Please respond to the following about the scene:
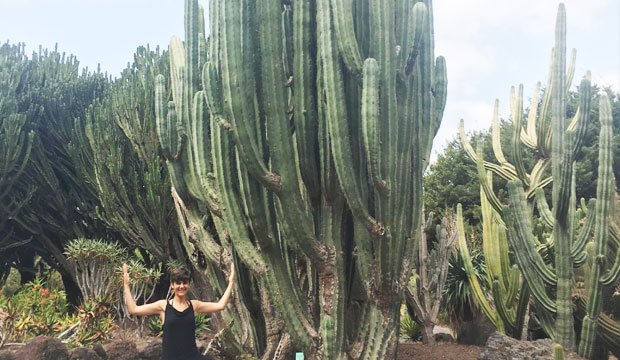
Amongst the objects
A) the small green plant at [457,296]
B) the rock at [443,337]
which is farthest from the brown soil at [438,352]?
the small green plant at [457,296]

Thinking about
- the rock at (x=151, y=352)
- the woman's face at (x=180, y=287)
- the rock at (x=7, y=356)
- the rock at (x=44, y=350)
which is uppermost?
the woman's face at (x=180, y=287)

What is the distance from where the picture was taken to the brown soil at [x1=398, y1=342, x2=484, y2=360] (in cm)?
699

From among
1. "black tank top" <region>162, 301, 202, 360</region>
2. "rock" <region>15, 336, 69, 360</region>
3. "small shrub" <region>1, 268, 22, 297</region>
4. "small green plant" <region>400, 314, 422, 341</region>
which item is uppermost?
"black tank top" <region>162, 301, 202, 360</region>

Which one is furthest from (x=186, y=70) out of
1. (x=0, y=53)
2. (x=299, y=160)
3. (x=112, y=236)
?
(x=0, y=53)

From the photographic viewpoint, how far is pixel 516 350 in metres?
5.79

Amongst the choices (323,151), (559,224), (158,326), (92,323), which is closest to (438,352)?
(559,224)

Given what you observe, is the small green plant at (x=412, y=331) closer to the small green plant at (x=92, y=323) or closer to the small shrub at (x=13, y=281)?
the small green plant at (x=92, y=323)

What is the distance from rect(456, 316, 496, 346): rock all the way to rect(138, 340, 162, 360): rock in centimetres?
478

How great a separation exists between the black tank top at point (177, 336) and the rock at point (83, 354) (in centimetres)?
334

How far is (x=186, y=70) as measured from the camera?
6465mm

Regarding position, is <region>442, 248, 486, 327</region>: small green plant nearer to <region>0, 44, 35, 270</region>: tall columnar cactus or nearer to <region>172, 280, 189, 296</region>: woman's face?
<region>172, 280, 189, 296</region>: woman's face

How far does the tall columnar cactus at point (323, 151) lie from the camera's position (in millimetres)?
4863

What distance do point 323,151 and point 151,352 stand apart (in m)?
3.68

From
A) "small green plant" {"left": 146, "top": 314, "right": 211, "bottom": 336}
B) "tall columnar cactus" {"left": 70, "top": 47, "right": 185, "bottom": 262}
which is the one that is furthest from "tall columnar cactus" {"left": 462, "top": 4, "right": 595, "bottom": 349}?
"tall columnar cactus" {"left": 70, "top": 47, "right": 185, "bottom": 262}
